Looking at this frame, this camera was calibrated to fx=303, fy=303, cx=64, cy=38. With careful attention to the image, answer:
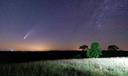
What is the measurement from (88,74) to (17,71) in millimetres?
5542

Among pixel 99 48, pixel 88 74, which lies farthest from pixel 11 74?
pixel 99 48

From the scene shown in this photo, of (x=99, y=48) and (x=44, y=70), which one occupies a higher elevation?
(x=99, y=48)

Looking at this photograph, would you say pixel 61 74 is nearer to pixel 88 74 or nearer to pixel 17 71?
pixel 88 74

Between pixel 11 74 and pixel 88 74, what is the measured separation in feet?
19.1

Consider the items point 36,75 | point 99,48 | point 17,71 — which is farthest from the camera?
point 99,48

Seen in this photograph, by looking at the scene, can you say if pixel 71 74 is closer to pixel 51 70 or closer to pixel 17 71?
pixel 51 70

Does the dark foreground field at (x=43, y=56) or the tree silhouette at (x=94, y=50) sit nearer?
the tree silhouette at (x=94, y=50)

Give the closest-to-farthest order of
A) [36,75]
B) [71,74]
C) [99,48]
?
1. [71,74]
2. [36,75]
3. [99,48]

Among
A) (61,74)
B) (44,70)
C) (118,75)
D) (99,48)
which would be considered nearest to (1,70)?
(44,70)

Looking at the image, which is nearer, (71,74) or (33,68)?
(71,74)

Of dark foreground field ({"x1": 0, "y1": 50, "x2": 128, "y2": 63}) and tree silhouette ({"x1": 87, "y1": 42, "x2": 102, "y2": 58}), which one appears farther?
dark foreground field ({"x1": 0, "y1": 50, "x2": 128, "y2": 63})

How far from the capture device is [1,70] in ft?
76.7

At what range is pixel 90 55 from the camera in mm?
Result: 46656

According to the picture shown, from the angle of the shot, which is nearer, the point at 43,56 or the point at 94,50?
the point at 94,50
